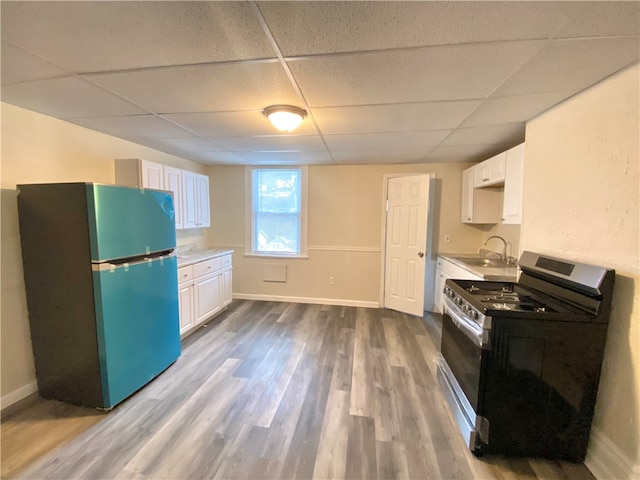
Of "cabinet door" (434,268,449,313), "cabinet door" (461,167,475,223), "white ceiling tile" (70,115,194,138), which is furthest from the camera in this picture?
"cabinet door" (434,268,449,313)

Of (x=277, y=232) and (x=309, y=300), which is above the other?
(x=277, y=232)

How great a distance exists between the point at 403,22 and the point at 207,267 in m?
3.27

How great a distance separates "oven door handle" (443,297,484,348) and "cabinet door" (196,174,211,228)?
332 centimetres

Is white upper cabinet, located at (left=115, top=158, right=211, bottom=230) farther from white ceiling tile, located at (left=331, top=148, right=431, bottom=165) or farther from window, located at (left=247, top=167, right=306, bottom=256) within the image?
white ceiling tile, located at (left=331, top=148, right=431, bottom=165)

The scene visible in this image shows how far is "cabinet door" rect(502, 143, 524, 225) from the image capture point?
257 cm

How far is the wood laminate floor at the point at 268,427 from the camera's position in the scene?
1.60 meters

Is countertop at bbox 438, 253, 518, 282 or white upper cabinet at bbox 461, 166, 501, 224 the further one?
white upper cabinet at bbox 461, 166, 501, 224

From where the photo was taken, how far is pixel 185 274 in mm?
3133

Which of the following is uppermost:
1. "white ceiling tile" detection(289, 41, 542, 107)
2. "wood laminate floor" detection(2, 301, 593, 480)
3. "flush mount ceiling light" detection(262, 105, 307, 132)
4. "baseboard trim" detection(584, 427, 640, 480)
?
"white ceiling tile" detection(289, 41, 542, 107)

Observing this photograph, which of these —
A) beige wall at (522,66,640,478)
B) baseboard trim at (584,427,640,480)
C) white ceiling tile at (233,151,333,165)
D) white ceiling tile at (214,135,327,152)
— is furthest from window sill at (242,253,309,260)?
baseboard trim at (584,427,640,480)

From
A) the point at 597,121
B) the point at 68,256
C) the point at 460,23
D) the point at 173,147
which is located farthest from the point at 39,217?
the point at 597,121

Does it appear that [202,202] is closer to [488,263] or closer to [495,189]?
[488,263]

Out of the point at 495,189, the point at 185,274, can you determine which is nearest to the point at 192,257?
the point at 185,274

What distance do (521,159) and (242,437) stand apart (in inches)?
125
